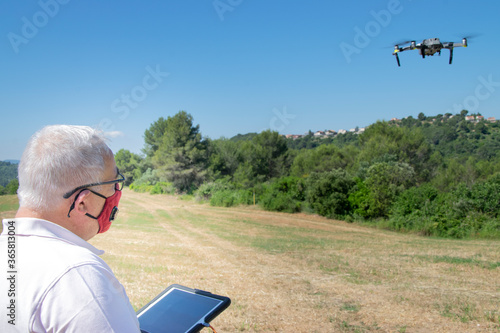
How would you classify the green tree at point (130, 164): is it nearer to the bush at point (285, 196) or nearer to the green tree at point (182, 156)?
the green tree at point (182, 156)

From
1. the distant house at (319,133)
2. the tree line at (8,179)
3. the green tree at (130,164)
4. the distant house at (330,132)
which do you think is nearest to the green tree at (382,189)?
the tree line at (8,179)

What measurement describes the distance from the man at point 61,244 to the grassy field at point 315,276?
2623 millimetres

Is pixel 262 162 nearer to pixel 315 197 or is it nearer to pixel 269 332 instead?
pixel 315 197

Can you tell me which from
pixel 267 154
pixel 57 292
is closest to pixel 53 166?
pixel 57 292

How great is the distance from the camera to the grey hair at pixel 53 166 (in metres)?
1.06

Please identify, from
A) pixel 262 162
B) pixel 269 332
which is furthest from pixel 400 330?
pixel 262 162

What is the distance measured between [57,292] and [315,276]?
4.57 m

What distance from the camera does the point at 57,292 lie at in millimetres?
845

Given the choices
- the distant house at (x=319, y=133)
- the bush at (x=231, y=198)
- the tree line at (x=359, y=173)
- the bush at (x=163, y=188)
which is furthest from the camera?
the distant house at (x=319, y=133)

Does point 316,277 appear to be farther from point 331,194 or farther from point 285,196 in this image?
point 285,196

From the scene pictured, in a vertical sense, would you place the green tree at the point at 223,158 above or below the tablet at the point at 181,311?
above

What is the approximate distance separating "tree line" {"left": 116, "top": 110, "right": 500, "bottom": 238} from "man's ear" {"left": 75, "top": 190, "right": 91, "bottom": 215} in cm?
1047

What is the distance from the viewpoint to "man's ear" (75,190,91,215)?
3.66 ft

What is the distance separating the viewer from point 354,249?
23.0ft
